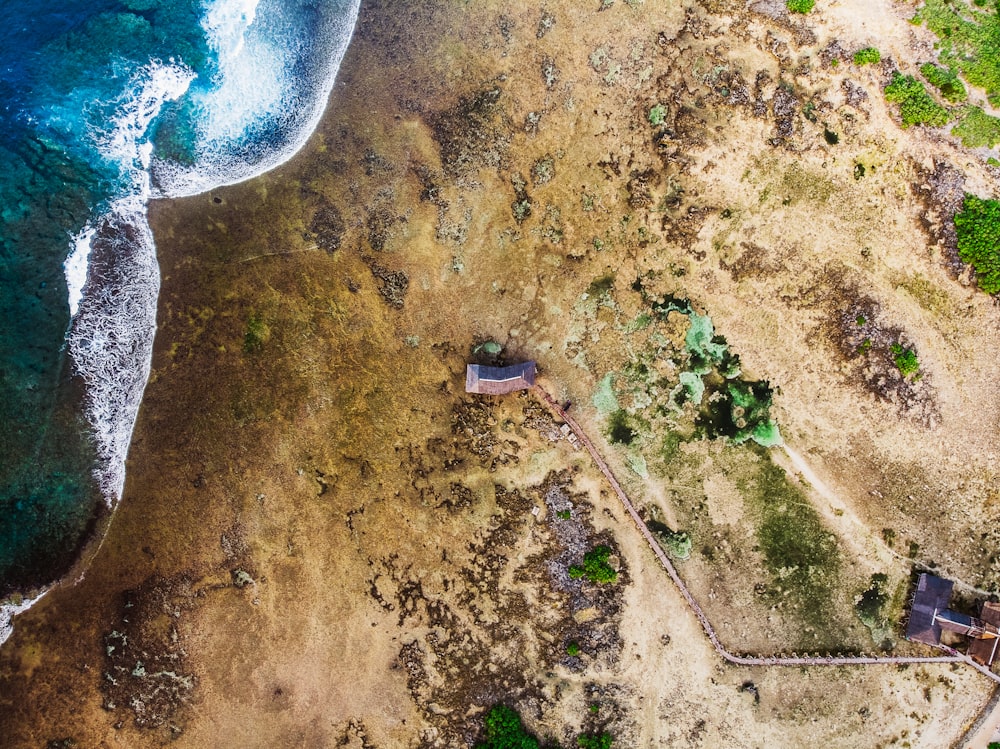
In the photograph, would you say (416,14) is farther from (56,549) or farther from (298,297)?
(56,549)

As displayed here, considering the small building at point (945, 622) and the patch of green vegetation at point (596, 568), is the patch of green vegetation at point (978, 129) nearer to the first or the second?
the small building at point (945, 622)

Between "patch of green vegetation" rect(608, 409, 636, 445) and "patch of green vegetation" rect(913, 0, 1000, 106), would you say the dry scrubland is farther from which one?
"patch of green vegetation" rect(913, 0, 1000, 106)

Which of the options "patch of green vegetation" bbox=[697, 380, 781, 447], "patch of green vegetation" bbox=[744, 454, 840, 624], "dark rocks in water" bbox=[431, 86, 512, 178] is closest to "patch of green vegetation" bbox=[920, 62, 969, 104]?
"patch of green vegetation" bbox=[697, 380, 781, 447]

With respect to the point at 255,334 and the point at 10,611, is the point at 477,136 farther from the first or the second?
the point at 10,611

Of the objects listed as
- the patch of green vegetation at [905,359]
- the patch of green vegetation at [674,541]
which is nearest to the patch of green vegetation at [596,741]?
the patch of green vegetation at [674,541]

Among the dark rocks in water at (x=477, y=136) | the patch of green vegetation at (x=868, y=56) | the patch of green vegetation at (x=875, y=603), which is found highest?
the patch of green vegetation at (x=868, y=56)

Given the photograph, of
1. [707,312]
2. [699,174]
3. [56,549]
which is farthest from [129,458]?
[699,174]

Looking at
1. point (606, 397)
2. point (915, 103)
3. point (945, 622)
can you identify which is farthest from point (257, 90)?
point (945, 622)
